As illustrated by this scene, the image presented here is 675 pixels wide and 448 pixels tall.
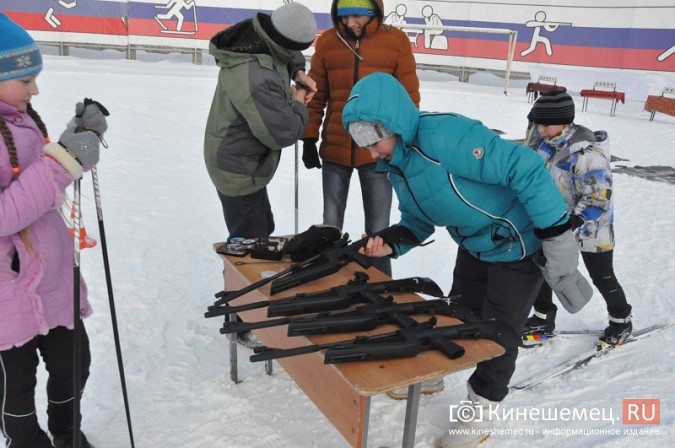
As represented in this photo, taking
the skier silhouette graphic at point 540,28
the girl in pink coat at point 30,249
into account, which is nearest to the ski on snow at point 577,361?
the girl in pink coat at point 30,249

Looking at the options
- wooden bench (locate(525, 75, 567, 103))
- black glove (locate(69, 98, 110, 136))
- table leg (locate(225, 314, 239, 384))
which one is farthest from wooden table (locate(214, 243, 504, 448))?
wooden bench (locate(525, 75, 567, 103))

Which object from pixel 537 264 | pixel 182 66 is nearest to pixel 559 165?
pixel 537 264

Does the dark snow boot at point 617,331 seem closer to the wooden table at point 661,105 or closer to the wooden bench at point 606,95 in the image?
the wooden table at point 661,105

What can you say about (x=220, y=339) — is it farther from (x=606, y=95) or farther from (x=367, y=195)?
(x=606, y=95)

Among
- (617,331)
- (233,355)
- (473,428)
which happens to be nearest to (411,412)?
(473,428)

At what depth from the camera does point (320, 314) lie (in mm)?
1946

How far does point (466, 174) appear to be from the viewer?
195 cm

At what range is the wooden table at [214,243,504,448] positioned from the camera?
1619 mm

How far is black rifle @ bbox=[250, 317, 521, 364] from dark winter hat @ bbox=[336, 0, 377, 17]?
1972mm

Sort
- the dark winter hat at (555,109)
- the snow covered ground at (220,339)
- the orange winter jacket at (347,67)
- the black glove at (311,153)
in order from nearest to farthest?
1. the snow covered ground at (220,339)
2. the dark winter hat at (555,109)
3. the orange winter jacket at (347,67)
4. the black glove at (311,153)

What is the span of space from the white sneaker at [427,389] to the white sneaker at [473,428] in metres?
0.35

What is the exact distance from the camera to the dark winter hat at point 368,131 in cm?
196

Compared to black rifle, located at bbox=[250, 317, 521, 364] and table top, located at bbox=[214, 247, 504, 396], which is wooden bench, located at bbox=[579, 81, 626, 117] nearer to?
table top, located at bbox=[214, 247, 504, 396]

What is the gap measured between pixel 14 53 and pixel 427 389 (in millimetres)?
2360
